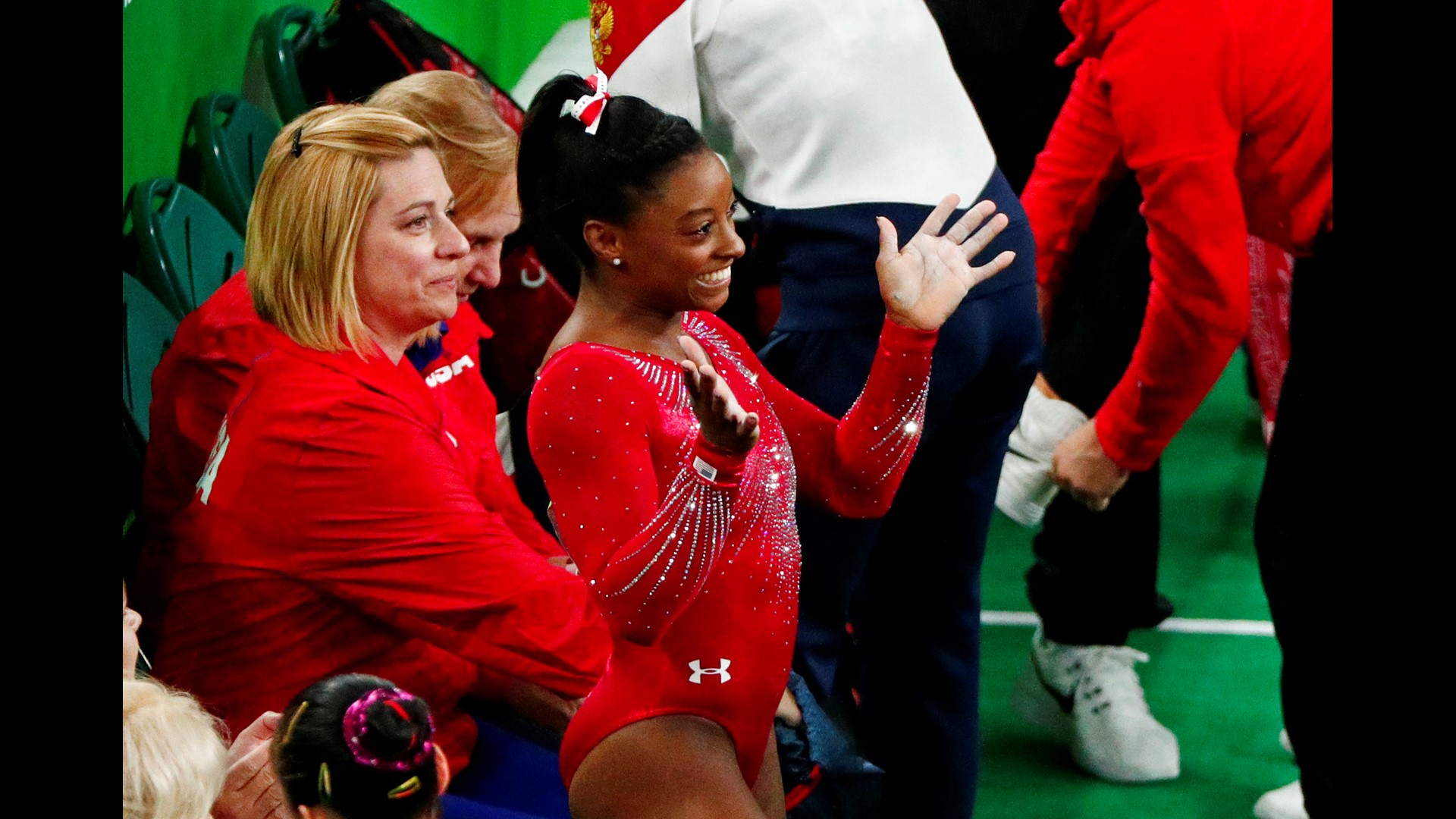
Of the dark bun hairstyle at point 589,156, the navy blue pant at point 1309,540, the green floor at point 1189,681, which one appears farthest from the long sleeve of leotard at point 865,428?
the green floor at point 1189,681

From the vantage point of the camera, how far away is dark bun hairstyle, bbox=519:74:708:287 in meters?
1.58

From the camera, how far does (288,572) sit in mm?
1841

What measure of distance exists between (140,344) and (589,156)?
2.96 feet

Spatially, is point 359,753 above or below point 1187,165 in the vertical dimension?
below

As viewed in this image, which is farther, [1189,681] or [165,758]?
[1189,681]

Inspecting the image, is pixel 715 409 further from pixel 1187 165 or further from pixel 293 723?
pixel 1187 165

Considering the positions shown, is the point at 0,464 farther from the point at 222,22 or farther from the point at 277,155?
the point at 222,22

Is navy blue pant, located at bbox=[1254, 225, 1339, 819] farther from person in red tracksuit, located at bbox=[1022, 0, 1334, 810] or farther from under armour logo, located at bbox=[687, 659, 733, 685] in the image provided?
under armour logo, located at bbox=[687, 659, 733, 685]

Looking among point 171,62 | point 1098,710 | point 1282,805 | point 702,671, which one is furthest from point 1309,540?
point 171,62

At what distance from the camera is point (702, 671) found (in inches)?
63.1

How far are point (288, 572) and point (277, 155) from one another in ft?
1.51

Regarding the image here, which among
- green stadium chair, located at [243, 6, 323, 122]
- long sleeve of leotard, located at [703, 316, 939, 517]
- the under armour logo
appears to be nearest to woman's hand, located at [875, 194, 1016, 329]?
long sleeve of leotard, located at [703, 316, 939, 517]

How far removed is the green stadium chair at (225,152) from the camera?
2789 mm

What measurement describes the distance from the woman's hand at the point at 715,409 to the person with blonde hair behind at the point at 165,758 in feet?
1.57
